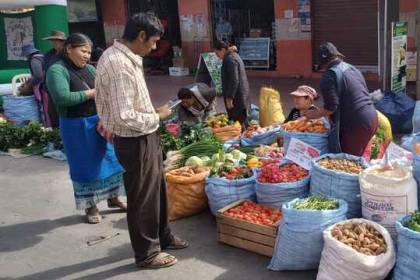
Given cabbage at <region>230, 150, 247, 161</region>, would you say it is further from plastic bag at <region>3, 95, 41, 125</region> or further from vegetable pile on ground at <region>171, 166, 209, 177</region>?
plastic bag at <region>3, 95, 41, 125</region>

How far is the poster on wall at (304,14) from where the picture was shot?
13250mm

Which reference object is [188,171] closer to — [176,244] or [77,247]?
[176,244]

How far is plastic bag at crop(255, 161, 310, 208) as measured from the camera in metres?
4.55

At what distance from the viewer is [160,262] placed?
13.9 ft

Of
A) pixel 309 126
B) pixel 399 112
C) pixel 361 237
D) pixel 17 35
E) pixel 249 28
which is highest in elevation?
pixel 17 35

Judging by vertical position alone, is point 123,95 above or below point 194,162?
above

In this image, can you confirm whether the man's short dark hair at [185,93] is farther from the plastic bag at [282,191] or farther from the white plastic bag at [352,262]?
the white plastic bag at [352,262]

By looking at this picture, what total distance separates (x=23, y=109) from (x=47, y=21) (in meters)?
2.35

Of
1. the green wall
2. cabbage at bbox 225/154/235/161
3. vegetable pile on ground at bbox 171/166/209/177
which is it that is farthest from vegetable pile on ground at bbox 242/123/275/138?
the green wall

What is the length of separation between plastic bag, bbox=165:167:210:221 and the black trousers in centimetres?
77

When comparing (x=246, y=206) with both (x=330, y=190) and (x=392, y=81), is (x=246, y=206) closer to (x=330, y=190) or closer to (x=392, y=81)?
(x=330, y=190)

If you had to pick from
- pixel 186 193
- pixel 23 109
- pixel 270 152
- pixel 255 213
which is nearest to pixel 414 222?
pixel 255 213

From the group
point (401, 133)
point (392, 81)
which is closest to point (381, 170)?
point (401, 133)

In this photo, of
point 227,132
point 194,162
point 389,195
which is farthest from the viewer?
point 227,132
